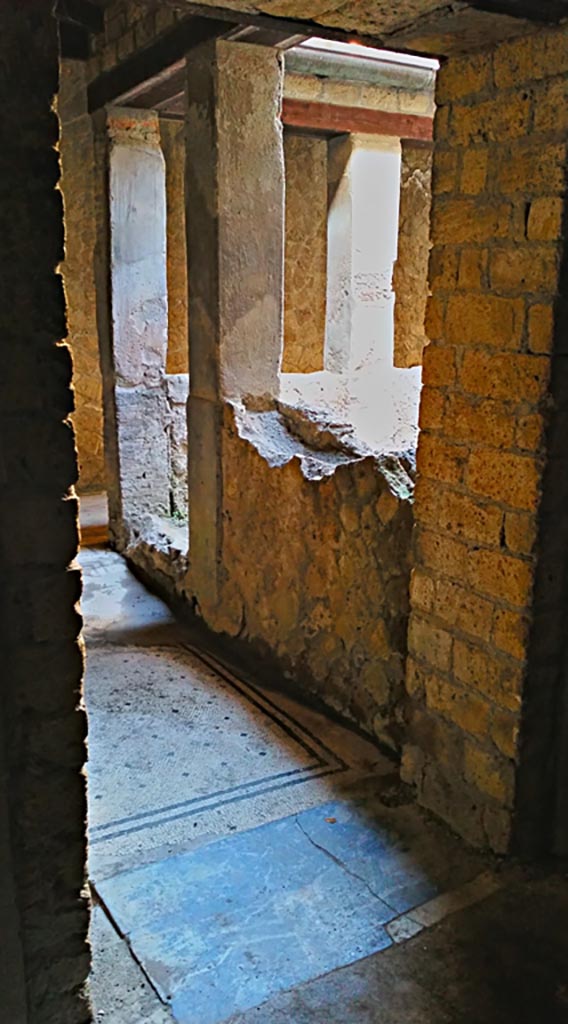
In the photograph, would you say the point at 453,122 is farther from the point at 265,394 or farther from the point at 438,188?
the point at 265,394

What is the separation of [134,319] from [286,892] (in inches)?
158

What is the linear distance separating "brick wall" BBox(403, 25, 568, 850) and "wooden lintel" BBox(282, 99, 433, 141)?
289 cm

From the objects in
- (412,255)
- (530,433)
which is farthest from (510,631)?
(412,255)

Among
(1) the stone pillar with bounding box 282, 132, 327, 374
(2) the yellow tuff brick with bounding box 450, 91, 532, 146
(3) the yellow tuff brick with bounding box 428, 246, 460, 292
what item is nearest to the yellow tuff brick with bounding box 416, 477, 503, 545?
(3) the yellow tuff brick with bounding box 428, 246, 460, 292

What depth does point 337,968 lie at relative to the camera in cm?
251

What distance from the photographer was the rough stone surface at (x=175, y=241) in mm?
7133

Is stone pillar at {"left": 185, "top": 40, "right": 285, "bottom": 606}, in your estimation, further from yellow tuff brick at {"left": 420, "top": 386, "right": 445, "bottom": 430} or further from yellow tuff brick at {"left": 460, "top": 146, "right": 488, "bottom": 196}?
yellow tuff brick at {"left": 460, "top": 146, "right": 488, "bottom": 196}

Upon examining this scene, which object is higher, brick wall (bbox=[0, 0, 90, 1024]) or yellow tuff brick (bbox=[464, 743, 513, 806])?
brick wall (bbox=[0, 0, 90, 1024])

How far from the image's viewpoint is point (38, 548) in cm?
172

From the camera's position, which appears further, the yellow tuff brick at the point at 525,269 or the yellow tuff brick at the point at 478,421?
the yellow tuff brick at the point at 478,421

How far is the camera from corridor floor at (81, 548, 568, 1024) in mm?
2406

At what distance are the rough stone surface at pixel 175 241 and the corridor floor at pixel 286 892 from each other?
13.5 ft

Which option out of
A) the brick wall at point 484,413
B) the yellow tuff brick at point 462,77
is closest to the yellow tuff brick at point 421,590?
the brick wall at point 484,413

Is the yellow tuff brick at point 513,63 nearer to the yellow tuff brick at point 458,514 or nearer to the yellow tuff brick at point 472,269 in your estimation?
the yellow tuff brick at point 472,269
